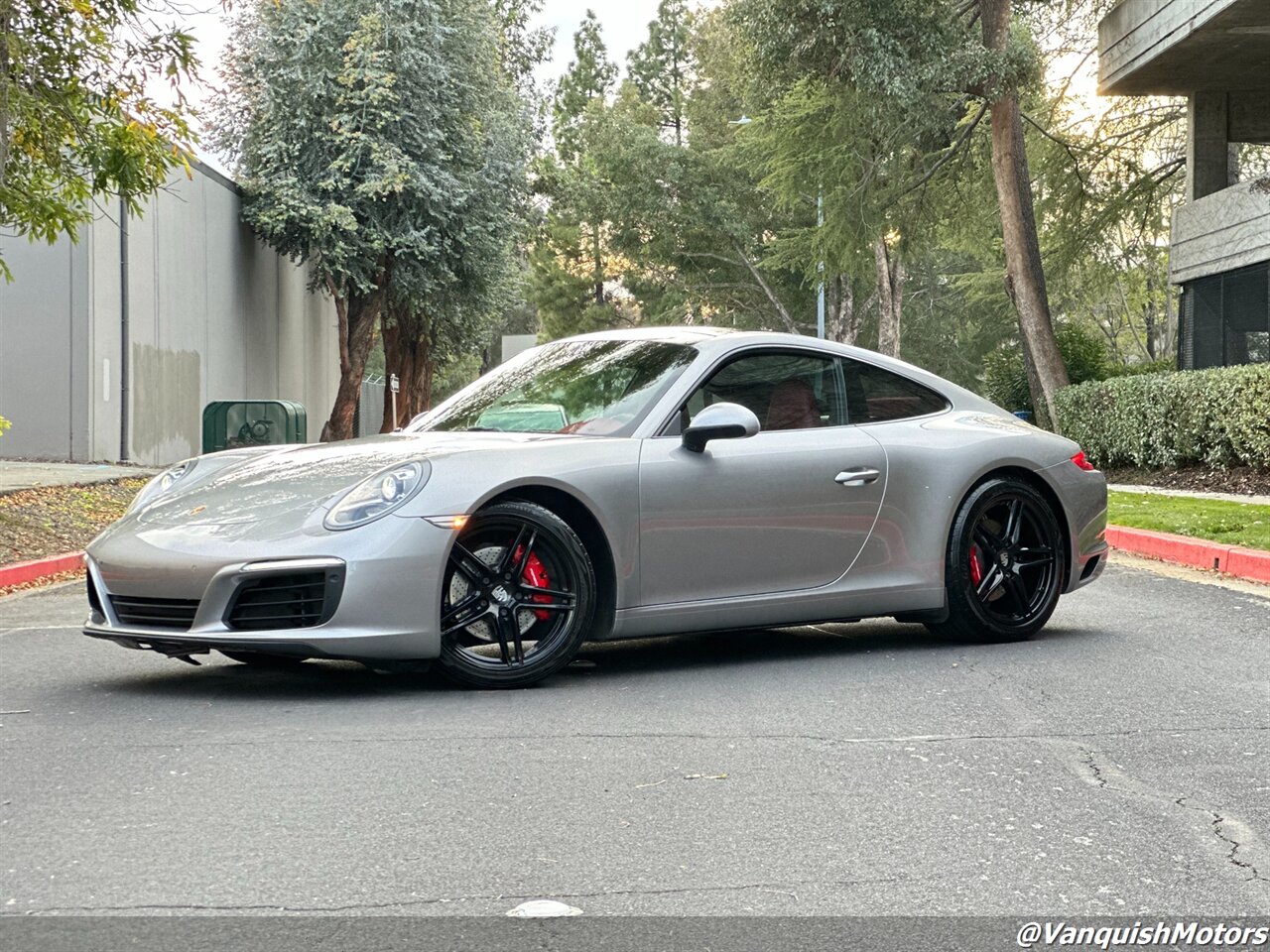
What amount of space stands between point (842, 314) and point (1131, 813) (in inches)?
1674

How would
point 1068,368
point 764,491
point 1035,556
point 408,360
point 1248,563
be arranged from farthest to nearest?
1. point 408,360
2. point 1068,368
3. point 1248,563
4. point 1035,556
5. point 764,491

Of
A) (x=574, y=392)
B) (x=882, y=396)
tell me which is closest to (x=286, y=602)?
(x=574, y=392)

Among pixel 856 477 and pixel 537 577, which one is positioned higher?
pixel 856 477

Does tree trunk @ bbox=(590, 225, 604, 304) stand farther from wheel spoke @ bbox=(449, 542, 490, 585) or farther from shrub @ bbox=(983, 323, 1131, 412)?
wheel spoke @ bbox=(449, 542, 490, 585)

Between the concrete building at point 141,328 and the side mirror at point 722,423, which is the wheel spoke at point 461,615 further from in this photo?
the concrete building at point 141,328

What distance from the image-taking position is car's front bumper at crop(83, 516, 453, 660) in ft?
17.7

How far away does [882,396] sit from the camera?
7.05m

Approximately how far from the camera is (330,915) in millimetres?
3234

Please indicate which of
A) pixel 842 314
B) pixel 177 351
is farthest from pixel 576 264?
pixel 177 351

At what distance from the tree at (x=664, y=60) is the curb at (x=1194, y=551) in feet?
193

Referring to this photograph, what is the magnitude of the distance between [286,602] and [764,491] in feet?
6.70

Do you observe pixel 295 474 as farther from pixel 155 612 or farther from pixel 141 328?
pixel 141 328

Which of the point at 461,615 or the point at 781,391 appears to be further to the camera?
the point at 781,391

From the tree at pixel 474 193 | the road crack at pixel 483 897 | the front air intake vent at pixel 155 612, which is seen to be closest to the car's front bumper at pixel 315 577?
the front air intake vent at pixel 155 612
